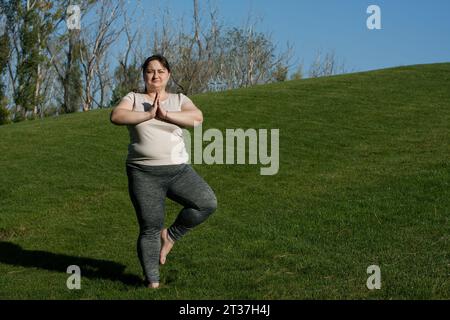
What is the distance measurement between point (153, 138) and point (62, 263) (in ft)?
9.39

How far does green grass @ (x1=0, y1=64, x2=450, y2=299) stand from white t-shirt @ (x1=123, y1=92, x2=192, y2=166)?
123cm

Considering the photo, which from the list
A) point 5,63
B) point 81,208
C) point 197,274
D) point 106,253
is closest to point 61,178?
point 81,208

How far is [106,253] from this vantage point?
7.33 m

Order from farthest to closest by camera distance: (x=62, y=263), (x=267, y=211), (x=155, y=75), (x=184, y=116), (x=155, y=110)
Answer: (x=267, y=211)
(x=62, y=263)
(x=155, y=75)
(x=184, y=116)
(x=155, y=110)

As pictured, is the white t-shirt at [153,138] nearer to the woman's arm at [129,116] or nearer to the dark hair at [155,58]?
the woman's arm at [129,116]

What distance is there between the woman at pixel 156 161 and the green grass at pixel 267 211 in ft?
1.77

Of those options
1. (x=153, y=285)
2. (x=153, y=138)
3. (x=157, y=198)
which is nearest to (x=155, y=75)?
(x=153, y=138)

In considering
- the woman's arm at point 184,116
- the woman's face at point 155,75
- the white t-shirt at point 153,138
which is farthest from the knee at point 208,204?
the woman's face at point 155,75

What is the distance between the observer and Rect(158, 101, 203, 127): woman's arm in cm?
483

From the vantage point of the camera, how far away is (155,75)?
5.05 meters

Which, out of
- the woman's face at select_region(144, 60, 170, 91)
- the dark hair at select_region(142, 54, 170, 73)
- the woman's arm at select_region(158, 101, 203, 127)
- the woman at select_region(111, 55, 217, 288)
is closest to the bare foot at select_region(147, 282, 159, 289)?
the woman at select_region(111, 55, 217, 288)

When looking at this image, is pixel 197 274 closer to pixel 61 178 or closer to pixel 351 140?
pixel 61 178

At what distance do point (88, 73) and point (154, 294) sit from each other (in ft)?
143

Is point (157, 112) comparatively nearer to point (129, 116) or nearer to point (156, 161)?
point (129, 116)
